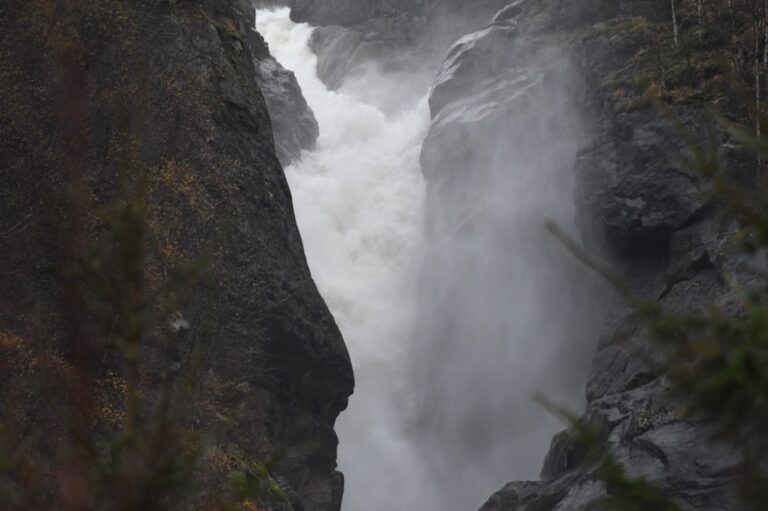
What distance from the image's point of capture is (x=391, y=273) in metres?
31.8

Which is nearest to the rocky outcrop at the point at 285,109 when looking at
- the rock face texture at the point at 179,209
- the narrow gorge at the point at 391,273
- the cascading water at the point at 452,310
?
the narrow gorge at the point at 391,273

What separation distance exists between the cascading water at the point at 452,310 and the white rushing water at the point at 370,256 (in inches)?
2.4

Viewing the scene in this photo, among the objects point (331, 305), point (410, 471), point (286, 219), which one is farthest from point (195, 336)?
point (331, 305)

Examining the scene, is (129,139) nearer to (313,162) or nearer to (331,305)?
(331,305)

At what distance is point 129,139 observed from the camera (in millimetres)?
15078

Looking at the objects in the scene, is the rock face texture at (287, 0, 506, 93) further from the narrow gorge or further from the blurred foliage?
the blurred foliage

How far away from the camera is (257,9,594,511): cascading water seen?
79.3 feet

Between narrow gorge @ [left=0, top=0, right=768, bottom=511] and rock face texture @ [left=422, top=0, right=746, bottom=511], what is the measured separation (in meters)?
0.09

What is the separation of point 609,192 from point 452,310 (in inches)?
372

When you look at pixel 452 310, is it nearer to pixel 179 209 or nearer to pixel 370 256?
pixel 370 256

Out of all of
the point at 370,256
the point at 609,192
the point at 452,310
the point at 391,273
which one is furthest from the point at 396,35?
the point at 609,192

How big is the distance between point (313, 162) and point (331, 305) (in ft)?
42.1

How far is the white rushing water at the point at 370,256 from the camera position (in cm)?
2477

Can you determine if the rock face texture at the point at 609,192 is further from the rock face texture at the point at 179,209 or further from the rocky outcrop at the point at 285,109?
the rocky outcrop at the point at 285,109
